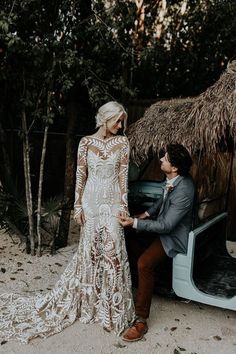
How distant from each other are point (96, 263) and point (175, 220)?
843 millimetres

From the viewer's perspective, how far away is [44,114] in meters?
5.08

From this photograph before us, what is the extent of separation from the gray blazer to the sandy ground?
2.40ft

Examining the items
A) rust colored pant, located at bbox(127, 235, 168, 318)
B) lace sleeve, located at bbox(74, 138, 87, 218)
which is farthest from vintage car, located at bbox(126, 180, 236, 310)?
lace sleeve, located at bbox(74, 138, 87, 218)

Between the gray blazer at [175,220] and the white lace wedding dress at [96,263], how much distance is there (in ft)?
1.08

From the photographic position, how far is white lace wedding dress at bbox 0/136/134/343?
10.8 ft

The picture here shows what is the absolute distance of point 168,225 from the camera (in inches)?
132

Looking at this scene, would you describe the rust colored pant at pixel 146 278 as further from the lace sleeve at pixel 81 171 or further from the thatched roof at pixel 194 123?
the thatched roof at pixel 194 123

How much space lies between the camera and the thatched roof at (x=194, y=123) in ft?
11.3

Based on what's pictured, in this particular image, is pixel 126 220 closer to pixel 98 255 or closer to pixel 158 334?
pixel 98 255

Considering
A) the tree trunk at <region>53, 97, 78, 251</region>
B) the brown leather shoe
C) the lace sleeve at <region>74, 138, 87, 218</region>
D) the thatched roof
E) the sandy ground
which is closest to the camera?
the sandy ground

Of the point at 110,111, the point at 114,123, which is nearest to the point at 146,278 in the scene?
the point at 114,123

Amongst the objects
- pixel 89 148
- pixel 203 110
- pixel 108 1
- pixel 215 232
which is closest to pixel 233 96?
pixel 203 110

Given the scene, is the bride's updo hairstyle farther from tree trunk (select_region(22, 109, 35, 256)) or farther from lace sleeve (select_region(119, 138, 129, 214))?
tree trunk (select_region(22, 109, 35, 256))

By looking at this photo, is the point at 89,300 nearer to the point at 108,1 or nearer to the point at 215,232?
the point at 215,232
